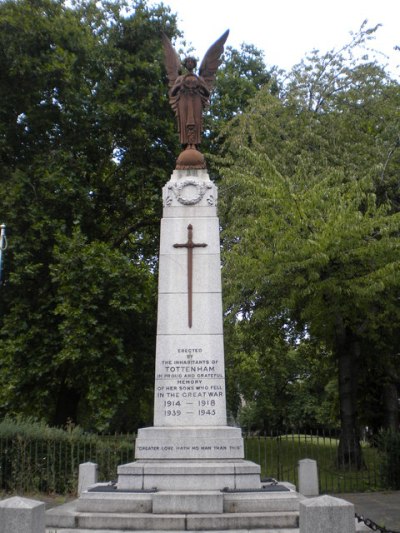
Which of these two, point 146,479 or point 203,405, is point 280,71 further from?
point 146,479

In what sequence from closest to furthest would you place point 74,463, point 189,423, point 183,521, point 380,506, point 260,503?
point 183,521 < point 260,503 < point 189,423 < point 380,506 < point 74,463

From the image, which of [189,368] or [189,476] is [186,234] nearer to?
[189,368]

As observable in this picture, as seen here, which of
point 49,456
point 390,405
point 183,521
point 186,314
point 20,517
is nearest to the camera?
point 20,517

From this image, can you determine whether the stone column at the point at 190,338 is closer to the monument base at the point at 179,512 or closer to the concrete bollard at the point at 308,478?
the monument base at the point at 179,512

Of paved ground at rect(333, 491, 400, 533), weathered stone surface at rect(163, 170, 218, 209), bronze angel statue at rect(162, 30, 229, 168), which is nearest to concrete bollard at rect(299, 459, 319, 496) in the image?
paved ground at rect(333, 491, 400, 533)

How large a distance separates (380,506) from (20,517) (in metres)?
8.64

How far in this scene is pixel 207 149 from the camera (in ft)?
74.9

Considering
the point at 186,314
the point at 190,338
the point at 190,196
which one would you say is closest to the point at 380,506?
the point at 190,338

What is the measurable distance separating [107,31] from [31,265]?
961cm

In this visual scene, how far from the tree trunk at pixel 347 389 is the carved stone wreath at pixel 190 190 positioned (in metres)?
7.70

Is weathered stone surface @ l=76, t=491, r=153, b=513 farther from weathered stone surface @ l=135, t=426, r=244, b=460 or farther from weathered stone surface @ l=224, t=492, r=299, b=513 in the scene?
weathered stone surface @ l=224, t=492, r=299, b=513

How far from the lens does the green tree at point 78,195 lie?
18.4 metres

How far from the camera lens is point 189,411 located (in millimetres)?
10273

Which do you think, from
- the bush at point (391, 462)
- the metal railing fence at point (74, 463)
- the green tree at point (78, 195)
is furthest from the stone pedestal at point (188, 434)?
the green tree at point (78, 195)
